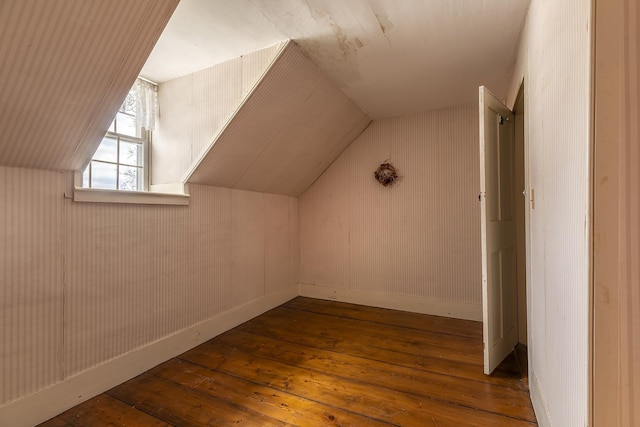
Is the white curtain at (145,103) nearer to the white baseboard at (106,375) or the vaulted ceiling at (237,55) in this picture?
the vaulted ceiling at (237,55)

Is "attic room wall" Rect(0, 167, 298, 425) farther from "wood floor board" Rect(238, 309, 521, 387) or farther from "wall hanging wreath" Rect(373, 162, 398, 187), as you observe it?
"wall hanging wreath" Rect(373, 162, 398, 187)

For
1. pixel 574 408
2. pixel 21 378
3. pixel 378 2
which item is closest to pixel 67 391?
pixel 21 378

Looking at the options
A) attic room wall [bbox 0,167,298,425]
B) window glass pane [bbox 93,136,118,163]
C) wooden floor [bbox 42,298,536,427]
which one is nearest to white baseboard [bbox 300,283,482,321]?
Answer: wooden floor [bbox 42,298,536,427]

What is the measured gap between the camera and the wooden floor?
163 cm

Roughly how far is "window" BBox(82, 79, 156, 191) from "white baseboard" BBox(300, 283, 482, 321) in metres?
2.35

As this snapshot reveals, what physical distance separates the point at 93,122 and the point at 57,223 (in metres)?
0.62

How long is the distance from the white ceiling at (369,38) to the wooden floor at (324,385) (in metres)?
2.28

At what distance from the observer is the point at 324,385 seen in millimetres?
1941

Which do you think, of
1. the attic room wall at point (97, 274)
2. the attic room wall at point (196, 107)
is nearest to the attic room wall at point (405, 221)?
the attic room wall at point (97, 274)

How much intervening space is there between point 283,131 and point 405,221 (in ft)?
5.55

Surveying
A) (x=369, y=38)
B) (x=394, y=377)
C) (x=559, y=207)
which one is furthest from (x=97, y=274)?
(x=559, y=207)

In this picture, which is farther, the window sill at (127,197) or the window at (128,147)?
the window at (128,147)

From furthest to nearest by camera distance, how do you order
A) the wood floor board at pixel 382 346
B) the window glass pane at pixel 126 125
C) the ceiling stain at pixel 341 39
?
the window glass pane at pixel 126 125, the wood floor board at pixel 382 346, the ceiling stain at pixel 341 39

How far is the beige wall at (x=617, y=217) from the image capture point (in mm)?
685
